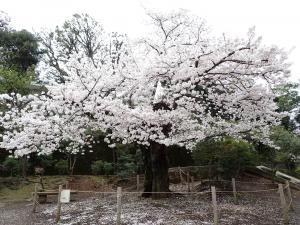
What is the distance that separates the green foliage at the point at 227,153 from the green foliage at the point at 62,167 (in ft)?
27.7

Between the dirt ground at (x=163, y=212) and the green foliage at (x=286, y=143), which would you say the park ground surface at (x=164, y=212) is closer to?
the dirt ground at (x=163, y=212)

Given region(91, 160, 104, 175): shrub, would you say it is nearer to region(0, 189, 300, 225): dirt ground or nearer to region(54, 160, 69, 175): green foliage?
region(54, 160, 69, 175): green foliage

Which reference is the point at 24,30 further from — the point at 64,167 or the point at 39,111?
the point at 39,111

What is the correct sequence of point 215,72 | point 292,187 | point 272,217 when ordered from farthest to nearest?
point 292,187 < point 215,72 < point 272,217

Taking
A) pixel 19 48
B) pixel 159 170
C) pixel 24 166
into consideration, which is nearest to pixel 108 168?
pixel 24 166

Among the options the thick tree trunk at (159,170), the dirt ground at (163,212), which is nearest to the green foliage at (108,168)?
the dirt ground at (163,212)

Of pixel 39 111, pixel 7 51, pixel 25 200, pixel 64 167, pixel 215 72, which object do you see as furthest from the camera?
pixel 7 51

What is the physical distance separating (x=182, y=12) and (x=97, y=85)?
3992 millimetres

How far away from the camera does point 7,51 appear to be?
1017 inches

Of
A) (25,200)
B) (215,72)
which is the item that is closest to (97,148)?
(25,200)

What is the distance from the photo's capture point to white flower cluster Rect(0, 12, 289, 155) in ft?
33.0

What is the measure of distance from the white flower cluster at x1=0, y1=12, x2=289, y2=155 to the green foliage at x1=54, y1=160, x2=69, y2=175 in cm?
842

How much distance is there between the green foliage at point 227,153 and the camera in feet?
47.1

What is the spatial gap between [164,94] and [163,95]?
22 centimetres
